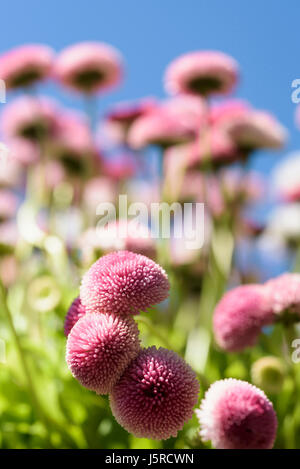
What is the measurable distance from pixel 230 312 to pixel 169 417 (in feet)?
0.44

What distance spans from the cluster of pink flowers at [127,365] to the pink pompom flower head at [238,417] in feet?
0.04

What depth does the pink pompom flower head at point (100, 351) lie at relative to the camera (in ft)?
0.76

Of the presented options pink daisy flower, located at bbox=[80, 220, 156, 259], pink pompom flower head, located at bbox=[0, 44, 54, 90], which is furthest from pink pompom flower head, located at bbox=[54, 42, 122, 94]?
pink daisy flower, located at bbox=[80, 220, 156, 259]

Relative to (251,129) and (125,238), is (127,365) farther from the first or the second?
(251,129)

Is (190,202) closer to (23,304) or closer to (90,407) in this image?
(23,304)

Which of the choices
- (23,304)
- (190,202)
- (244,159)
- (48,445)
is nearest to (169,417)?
(48,445)

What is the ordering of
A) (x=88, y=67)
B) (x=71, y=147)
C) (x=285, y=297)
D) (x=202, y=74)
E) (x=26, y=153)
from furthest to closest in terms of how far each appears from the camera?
(x=26, y=153) → (x=71, y=147) → (x=88, y=67) → (x=202, y=74) → (x=285, y=297)

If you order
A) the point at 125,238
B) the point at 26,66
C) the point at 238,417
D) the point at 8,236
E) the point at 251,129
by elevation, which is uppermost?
the point at 26,66

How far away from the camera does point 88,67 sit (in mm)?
863

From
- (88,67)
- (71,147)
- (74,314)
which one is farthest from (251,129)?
(74,314)

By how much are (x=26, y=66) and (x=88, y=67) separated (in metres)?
0.10

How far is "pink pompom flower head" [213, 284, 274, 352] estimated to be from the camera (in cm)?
35

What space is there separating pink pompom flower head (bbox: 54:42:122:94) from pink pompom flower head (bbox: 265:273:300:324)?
0.59m

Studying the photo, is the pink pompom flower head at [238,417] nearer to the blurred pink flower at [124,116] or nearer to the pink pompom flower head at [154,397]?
the pink pompom flower head at [154,397]
